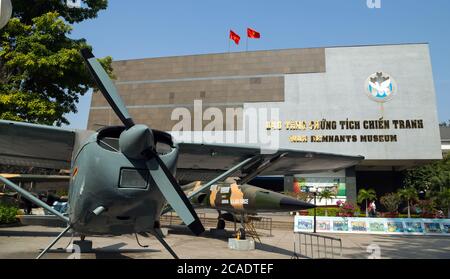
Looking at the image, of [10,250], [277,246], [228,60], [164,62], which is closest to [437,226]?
[277,246]

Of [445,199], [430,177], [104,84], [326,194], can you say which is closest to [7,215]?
[104,84]

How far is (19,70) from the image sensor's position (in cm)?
1839

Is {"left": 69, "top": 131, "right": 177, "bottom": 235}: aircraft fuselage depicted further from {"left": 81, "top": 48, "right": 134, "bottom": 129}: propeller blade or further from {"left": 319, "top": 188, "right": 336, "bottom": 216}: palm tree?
{"left": 319, "top": 188, "right": 336, "bottom": 216}: palm tree

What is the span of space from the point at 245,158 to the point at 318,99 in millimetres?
32552

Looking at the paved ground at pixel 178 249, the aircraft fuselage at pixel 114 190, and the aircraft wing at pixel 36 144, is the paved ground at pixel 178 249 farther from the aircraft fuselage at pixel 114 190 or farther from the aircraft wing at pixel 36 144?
the aircraft fuselage at pixel 114 190

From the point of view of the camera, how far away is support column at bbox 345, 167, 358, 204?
131ft

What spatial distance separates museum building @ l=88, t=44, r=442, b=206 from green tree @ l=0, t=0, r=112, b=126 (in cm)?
2390

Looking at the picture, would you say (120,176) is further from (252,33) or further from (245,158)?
(252,33)

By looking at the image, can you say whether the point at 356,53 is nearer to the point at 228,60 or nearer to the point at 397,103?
the point at 397,103

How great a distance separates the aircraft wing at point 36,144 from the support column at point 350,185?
36.1 m

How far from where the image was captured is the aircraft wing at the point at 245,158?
9625mm

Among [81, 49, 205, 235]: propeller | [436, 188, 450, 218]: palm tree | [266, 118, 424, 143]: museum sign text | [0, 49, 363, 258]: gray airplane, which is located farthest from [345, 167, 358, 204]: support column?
[81, 49, 205, 235]: propeller

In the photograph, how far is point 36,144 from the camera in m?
8.48
